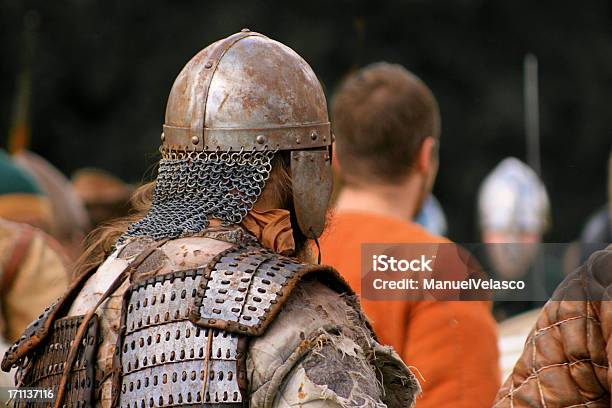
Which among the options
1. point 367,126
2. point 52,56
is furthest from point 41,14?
point 367,126

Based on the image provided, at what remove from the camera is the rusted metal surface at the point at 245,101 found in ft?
13.1

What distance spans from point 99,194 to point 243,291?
7.77 m

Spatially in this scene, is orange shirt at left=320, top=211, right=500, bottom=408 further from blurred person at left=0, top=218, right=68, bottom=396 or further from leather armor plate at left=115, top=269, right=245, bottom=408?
blurred person at left=0, top=218, right=68, bottom=396

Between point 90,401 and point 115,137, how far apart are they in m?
12.1

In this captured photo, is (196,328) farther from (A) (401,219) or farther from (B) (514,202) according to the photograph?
(B) (514,202)

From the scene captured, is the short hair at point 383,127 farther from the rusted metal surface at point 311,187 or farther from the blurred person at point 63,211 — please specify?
the blurred person at point 63,211

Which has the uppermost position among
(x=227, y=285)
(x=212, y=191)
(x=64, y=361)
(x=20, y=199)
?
(x=212, y=191)

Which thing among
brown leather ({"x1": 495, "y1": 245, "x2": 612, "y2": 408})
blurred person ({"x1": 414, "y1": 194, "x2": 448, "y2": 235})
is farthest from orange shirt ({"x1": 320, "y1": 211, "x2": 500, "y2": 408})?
blurred person ({"x1": 414, "y1": 194, "x2": 448, "y2": 235})

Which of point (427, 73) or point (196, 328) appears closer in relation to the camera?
point (196, 328)

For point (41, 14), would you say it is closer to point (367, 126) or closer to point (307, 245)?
point (367, 126)

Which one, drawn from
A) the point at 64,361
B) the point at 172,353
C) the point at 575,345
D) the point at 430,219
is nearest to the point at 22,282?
the point at 64,361

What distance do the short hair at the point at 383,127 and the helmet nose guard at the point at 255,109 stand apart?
1527 millimetres

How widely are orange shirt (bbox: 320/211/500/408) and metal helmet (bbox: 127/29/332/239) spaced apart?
1106mm

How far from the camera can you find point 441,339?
5191 millimetres
